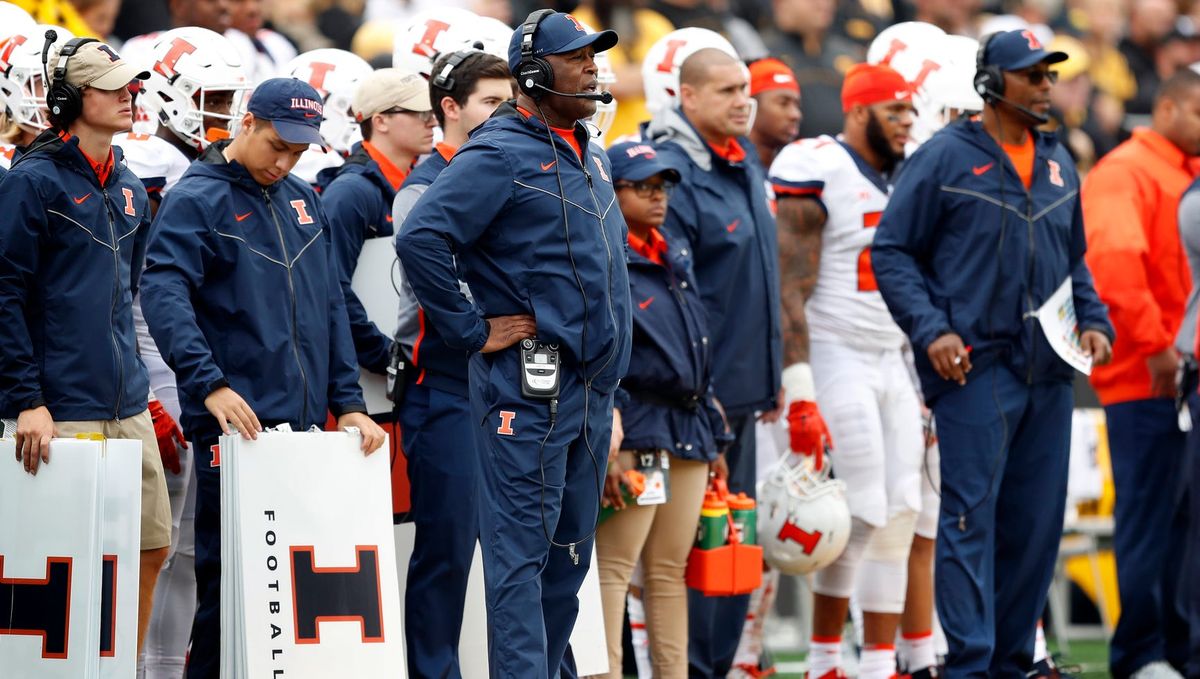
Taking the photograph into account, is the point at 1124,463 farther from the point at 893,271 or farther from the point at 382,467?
the point at 382,467

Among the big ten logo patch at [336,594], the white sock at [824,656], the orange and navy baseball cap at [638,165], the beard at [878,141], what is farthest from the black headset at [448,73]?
the white sock at [824,656]

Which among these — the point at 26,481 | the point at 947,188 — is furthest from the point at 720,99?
the point at 26,481

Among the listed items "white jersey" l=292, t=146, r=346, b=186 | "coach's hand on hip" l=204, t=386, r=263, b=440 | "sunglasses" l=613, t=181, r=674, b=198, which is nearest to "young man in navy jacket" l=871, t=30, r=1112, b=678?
"sunglasses" l=613, t=181, r=674, b=198

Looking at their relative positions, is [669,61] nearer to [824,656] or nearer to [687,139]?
[687,139]

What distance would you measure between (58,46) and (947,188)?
11.1 feet

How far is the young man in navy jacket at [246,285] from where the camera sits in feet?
20.5

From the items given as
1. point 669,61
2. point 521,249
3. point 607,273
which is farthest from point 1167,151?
point 521,249

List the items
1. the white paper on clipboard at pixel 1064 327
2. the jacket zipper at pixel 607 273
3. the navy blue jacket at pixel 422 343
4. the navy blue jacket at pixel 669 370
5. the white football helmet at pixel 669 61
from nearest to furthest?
the jacket zipper at pixel 607 273 → the navy blue jacket at pixel 422 343 → the navy blue jacket at pixel 669 370 → the white paper on clipboard at pixel 1064 327 → the white football helmet at pixel 669 61

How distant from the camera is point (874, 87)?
872 centimetres

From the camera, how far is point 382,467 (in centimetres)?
638

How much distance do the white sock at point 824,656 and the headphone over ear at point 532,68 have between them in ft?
10.3

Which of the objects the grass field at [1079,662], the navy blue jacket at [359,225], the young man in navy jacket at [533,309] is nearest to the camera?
the young man in navy jacket at [533,309]

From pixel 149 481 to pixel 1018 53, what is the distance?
12.2 ft

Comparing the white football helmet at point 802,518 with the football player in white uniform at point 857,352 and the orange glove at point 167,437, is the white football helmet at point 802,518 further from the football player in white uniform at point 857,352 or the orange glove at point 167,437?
the orange glove at point 167,437
